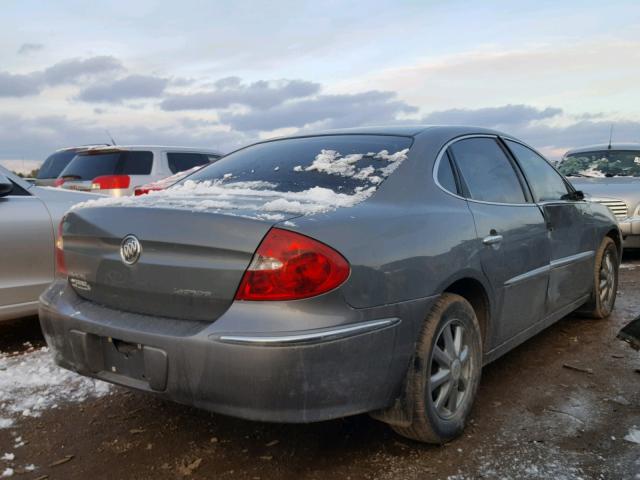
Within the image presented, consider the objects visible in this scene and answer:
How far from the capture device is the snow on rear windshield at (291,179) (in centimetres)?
259

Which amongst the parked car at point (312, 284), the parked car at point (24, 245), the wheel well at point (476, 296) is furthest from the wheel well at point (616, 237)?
the parked car at point (24, 245)

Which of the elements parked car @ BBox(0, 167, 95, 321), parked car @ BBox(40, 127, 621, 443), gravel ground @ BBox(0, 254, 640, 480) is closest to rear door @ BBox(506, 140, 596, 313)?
parked car @ BBox(40, 127, 621, 443)

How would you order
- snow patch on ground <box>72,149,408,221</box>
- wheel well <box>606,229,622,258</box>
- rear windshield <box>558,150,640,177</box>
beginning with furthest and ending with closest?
1. rear windshield <box>558,150,640,177</box>
2. wheel well <box>606,229,622,258</box>
3. snow patch on ground <box>72,149,408,221</box>

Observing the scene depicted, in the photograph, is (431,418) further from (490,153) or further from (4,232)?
(4,232)

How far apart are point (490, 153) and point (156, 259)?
2245 mm

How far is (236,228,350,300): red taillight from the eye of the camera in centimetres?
228

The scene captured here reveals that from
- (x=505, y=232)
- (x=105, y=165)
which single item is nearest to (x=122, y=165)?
(x=105, y=165)

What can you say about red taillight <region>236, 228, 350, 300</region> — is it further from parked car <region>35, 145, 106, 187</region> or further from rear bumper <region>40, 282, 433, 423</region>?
parked car <region>35, 145, 106, 187</region>

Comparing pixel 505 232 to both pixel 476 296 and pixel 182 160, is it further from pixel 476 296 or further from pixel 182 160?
pixel 182 160

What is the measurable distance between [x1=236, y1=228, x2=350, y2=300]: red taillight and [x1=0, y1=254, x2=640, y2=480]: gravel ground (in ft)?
2.90

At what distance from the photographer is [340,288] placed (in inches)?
90.8

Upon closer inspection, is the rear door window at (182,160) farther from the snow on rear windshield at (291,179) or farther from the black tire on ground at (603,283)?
the black tire on ground at (603,283)

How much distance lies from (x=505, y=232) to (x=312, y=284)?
150cm

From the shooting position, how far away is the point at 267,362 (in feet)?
7.25
